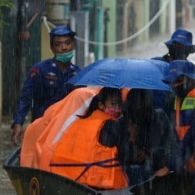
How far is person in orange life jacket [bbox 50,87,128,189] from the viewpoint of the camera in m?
4.96

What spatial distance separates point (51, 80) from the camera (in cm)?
698

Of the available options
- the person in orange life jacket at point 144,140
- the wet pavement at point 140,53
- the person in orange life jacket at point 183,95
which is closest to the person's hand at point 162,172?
the person in orange life jacket at point 144,140

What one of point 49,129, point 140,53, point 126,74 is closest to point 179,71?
point 126,74

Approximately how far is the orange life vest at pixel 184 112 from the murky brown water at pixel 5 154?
3903 millimetres

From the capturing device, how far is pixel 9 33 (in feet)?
48.7

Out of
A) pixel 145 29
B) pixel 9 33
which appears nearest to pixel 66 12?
pixel 9 33

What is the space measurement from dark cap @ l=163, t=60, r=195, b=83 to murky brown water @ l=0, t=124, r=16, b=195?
3939 mm

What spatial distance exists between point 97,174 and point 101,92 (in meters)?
0.68

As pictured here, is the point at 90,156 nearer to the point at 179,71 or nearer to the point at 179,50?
the point at 179,71

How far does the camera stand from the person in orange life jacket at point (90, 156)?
16.3ft

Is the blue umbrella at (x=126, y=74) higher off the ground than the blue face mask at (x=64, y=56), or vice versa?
the blue umbrella at (x=126, y=74)

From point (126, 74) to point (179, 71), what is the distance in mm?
427

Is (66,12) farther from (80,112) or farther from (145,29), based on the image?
(145,29)

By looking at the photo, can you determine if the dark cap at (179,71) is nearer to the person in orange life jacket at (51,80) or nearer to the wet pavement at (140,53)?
the person in orange life jacket at (51,80)
